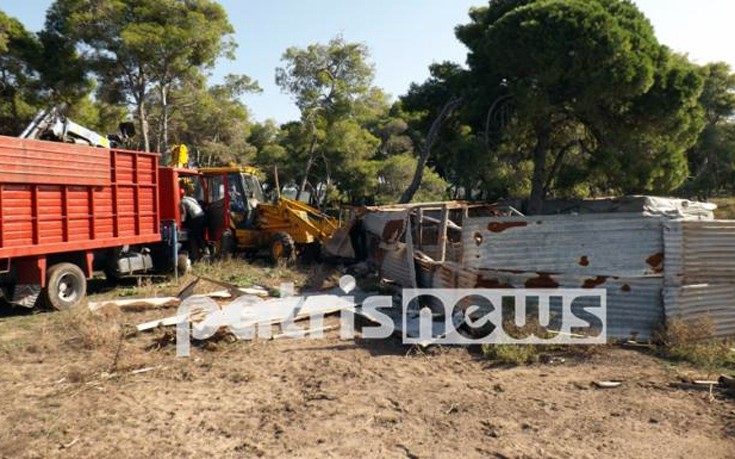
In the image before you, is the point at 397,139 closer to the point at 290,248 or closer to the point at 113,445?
the point at 290,248

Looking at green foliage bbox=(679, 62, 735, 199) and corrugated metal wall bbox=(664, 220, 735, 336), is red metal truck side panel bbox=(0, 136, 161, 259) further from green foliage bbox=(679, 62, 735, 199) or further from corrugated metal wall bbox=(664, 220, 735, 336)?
green foliage bbox=(679, 62, 735, 199)

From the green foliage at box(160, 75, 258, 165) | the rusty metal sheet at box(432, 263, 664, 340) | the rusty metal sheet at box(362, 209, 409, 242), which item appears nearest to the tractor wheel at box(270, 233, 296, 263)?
the rusty metal sheet at box(362, 209, 409, 242)

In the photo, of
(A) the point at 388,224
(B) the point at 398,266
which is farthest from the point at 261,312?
(A) the point at 388,224

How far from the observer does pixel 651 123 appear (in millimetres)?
14359

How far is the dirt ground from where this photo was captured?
3891 mm

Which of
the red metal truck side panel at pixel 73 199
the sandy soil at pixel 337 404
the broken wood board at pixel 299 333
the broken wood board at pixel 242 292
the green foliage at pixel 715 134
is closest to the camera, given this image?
the sandy soil at pixel 337 404

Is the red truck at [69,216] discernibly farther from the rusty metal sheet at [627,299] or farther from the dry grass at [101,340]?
the rusty metal sheet at [627,299]

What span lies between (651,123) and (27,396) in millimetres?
14500

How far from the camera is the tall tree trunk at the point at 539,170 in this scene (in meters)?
15.5

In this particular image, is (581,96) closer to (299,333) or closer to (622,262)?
(622,262)

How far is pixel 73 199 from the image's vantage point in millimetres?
8375

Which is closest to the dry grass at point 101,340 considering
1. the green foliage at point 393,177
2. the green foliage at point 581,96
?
the green foliage at point 581,96

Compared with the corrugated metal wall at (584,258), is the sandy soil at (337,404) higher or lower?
lower

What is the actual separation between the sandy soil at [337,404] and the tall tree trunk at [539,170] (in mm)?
9860
